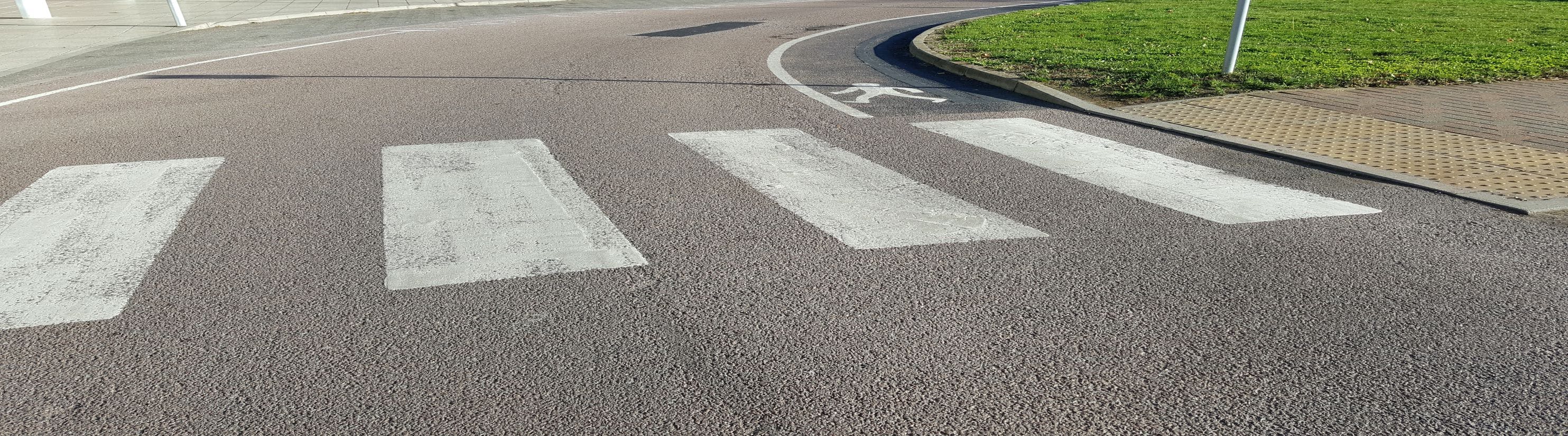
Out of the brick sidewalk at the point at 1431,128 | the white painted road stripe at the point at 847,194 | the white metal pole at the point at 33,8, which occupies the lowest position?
the white metal pole at the point at 33,8

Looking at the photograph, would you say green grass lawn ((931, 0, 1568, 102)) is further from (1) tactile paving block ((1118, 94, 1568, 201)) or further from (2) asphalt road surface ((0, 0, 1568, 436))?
(2) asphalt road surface ((0, 0, 1568, 436))

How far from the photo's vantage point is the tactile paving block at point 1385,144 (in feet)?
19.4

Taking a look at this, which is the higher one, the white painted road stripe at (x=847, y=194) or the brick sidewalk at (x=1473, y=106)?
the white painted road stripe at (x=847, y=194)

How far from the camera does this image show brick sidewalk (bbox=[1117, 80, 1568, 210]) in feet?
19.6

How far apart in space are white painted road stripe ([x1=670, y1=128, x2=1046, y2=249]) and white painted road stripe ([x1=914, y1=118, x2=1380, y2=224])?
99 cm

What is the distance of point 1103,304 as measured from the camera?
395cm

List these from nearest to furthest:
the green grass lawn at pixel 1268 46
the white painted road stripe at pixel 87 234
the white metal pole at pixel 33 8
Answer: the white painted road stripe at pixel 87 234 → the green grass lawn at pixel 1268 46 → the white metal pole at pixel 33 8

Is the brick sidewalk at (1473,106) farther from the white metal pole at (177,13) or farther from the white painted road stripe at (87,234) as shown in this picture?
the white metal pole at (177,13)

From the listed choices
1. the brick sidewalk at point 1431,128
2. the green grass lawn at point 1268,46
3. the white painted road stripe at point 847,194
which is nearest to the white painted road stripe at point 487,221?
the white painted road stripe at point 847,194

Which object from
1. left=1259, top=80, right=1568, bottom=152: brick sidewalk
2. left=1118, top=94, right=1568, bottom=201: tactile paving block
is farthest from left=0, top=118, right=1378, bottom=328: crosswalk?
left=1259, top=80, right=1568, bottom=152: brick sidewalk

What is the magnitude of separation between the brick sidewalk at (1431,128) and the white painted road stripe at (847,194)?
270cm

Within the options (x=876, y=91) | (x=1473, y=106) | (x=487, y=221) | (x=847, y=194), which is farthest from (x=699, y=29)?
(x=487, y=221)

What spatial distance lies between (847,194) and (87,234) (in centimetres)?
362

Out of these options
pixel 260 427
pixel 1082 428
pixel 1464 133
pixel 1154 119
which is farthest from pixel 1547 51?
pixel 260 427
